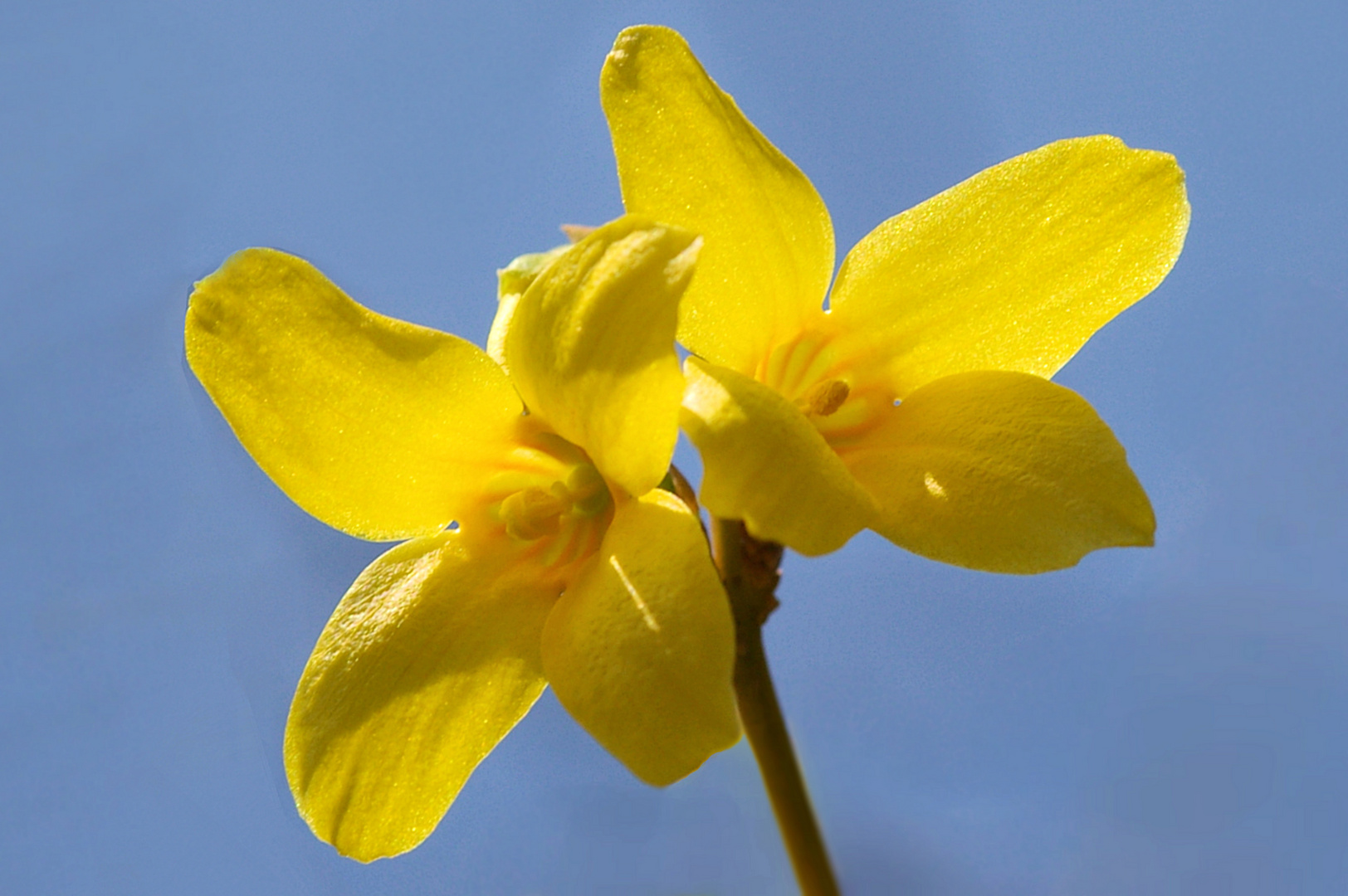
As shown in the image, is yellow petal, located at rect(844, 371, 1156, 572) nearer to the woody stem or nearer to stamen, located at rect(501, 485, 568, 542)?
the woody stem

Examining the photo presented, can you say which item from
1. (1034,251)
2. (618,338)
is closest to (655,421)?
(618,338)

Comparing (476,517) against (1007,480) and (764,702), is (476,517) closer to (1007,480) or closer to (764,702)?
(764,702)

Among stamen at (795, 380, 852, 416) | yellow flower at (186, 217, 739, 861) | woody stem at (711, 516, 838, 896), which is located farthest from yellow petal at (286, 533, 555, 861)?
stamen at (795, 380, 852, 416)

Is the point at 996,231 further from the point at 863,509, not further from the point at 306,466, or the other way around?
the point at 306,466

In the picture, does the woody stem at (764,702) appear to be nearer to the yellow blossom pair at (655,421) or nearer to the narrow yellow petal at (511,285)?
the yellow blossom pair at (655,421)

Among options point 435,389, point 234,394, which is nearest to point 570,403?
point 435,389
